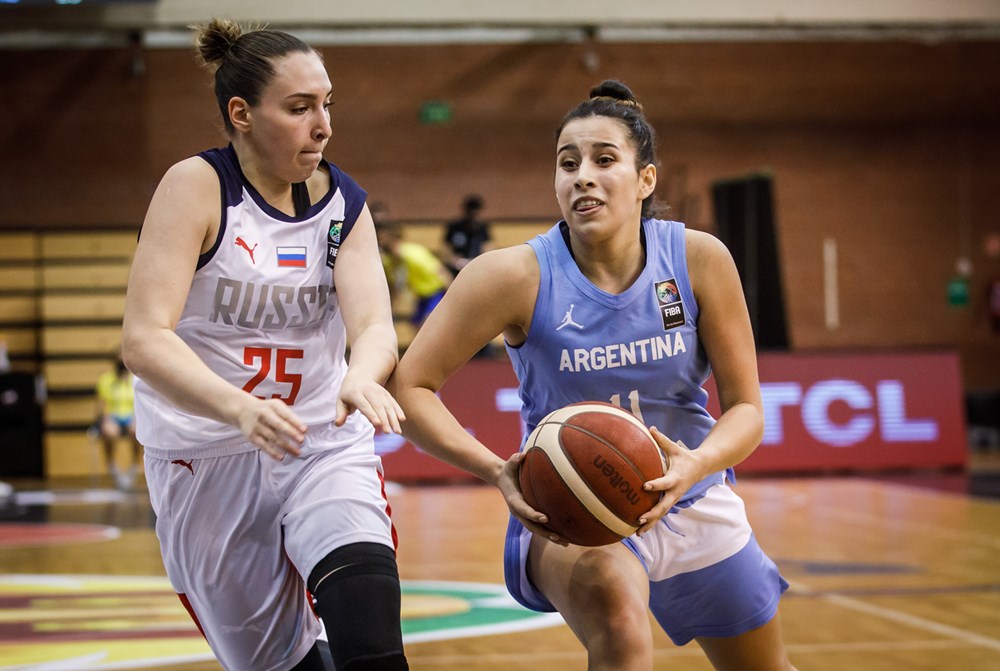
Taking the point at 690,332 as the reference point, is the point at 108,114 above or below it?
above

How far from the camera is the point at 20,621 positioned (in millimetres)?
5852

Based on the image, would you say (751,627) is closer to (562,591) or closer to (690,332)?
(562,591)

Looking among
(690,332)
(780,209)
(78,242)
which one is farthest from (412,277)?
(690,332)

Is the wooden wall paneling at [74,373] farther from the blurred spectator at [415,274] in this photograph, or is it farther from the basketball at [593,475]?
the basketball at [593,475]

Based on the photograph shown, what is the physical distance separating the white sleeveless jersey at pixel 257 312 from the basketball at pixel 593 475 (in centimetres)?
56

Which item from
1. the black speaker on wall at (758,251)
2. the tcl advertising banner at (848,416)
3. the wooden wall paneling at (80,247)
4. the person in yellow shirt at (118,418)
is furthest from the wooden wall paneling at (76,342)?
the black speaker on wall at (758,251)

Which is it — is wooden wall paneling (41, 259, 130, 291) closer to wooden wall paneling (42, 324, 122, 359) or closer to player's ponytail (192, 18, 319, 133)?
wooden wall paneling (42, 324, 122, 359)

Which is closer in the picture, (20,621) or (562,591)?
(562,591)

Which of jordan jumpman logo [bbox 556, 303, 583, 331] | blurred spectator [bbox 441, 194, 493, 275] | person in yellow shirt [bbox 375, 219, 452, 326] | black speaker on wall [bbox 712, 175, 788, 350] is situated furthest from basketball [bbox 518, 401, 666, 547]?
blurred spectator [bbox 441, 194, 493, 275]

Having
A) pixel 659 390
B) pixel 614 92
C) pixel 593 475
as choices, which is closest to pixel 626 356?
pixel 659 390

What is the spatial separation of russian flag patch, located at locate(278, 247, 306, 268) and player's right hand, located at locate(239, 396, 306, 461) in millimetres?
570

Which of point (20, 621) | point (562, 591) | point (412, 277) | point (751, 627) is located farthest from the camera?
point (412, 277)

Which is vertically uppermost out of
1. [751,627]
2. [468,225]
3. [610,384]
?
[468,225]

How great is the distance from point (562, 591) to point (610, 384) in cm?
50
